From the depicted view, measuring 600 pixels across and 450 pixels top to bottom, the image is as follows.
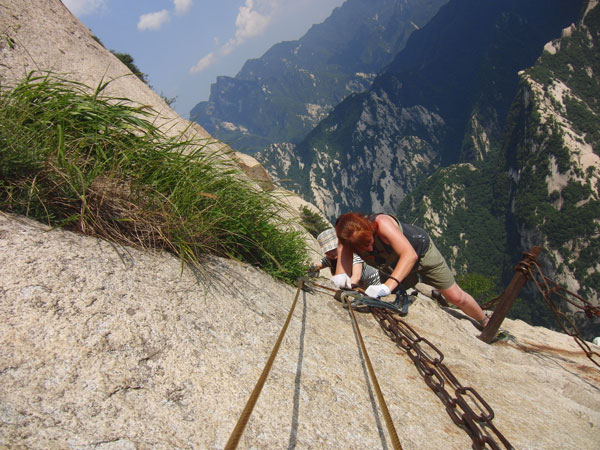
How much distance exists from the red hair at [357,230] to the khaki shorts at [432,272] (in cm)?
141

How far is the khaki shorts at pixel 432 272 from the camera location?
16.0 ft

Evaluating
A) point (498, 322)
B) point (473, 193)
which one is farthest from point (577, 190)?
point (498, 322)

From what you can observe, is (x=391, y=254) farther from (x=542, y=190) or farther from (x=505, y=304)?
(x=542, y=190)

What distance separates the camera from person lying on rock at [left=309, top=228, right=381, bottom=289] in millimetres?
4945

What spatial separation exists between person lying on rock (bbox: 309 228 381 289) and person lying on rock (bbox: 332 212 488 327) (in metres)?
0.40

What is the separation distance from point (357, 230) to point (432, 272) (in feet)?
6.30

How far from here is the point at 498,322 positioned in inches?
192

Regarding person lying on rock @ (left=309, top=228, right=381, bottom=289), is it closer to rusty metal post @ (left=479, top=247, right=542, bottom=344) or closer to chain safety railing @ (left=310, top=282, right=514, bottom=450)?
chain safety railing @ (left=310, top=282, right=514, bottom=450)

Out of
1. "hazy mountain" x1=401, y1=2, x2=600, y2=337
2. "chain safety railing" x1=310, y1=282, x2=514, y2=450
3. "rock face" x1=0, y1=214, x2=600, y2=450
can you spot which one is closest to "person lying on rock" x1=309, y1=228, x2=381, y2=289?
"chain safety railing" x1=310, y1=282, x2=514, y2=450

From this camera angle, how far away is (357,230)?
382cm

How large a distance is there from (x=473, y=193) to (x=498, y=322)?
163 m

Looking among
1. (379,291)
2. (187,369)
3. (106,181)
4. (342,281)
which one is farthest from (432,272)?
(106,181)

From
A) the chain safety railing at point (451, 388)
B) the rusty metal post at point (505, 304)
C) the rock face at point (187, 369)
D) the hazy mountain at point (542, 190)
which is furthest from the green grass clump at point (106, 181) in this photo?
the hazy mountain at point (542, 190)

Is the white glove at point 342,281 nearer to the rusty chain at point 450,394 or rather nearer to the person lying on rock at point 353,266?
the person lying on rock at point 353,266
